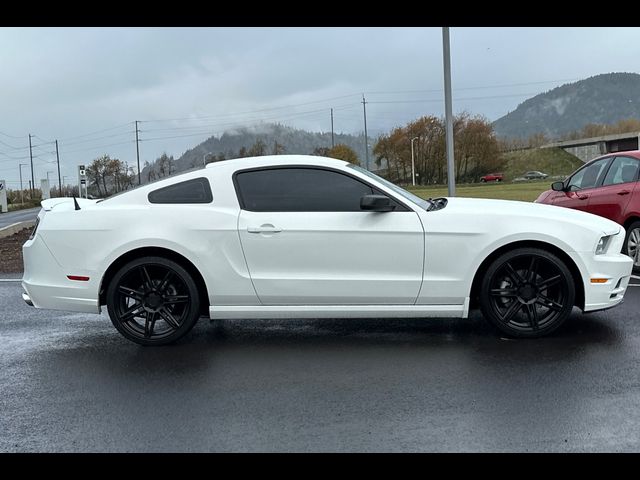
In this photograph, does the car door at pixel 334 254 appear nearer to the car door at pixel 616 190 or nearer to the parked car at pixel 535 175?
the car door at pixel 616 190

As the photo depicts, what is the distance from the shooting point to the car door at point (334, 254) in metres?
5.10

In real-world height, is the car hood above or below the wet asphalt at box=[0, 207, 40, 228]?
above

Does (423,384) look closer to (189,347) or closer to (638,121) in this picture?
(189,347)

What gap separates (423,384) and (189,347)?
7.02 feet

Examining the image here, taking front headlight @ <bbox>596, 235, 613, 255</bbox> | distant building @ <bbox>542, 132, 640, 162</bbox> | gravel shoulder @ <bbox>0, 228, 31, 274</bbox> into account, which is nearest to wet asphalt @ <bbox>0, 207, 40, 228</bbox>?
gravel shoulder @ <bbox>0, 228, 31, 274</bbox>

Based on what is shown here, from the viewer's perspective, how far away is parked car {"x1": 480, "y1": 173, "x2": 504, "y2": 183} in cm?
3331

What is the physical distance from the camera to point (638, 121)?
4462 cm

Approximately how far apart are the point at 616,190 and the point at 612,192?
0.06 metres

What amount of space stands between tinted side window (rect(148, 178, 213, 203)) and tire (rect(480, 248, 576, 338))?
2503 mm

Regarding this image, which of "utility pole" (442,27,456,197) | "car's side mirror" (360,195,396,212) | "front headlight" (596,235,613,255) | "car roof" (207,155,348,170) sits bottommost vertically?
"front headlight" (596,235,613,255)

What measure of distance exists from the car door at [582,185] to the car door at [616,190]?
0.37 ft

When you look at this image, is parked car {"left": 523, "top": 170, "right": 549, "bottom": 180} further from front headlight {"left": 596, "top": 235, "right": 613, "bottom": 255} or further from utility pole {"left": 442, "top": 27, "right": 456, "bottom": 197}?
front headlight {"left": 596, "top": 235, "right": 613, "bottom": 255}

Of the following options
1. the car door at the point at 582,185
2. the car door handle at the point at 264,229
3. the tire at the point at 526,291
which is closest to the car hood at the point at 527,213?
the tire at the point at 526,291
